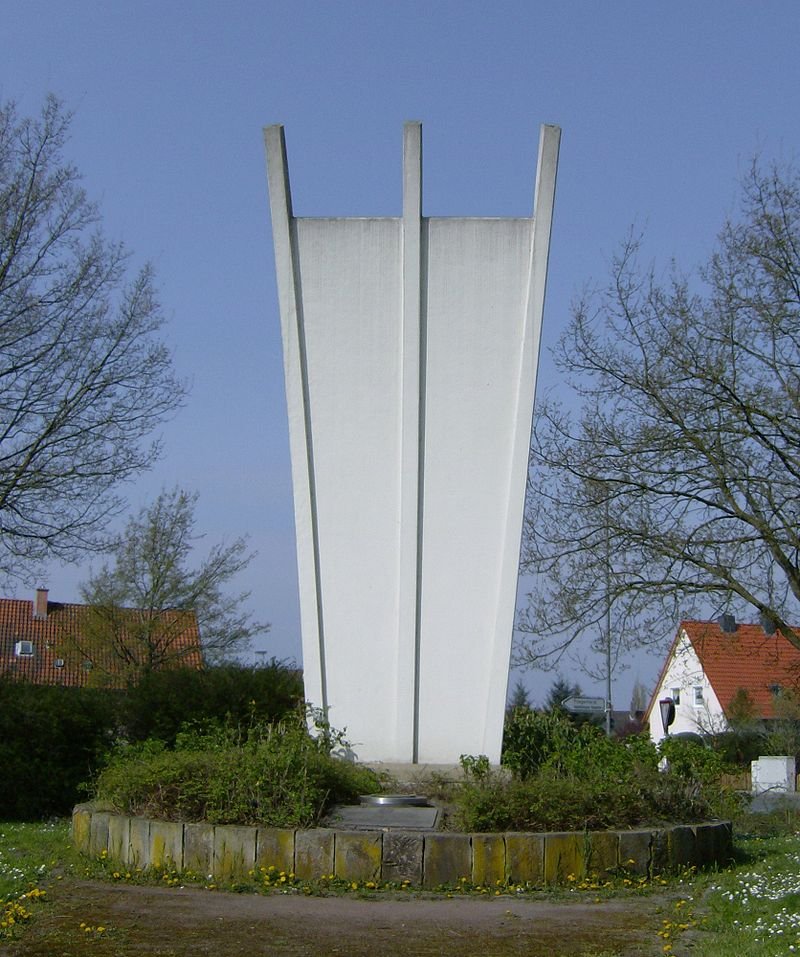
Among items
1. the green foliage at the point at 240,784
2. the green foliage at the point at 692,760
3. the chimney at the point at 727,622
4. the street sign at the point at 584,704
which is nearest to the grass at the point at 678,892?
the green foliage at the point at 240,784

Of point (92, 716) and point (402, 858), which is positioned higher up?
point (92, 716)

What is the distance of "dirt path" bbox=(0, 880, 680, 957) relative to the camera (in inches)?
246

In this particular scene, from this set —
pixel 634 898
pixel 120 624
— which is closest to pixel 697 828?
pixel 634 898

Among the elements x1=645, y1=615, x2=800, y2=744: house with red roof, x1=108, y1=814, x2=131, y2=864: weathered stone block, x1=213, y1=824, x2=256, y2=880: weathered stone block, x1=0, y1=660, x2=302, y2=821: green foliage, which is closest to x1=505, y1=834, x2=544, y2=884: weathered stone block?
x1=213, y1=824, x2=256, y2=880: weathered stone block

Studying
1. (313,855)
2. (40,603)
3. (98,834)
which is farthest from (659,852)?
(40,603)

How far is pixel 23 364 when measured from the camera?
57.2 ft

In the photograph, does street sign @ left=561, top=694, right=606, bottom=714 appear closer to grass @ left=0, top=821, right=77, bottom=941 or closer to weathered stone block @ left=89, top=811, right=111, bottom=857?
grass @ left=0, top=821, right=77, bottom=941

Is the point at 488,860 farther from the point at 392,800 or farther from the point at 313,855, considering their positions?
the point at 392,800

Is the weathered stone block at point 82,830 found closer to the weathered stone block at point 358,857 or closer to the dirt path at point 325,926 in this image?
the dirt path at point 325,926

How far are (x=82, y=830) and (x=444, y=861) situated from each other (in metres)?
3.03

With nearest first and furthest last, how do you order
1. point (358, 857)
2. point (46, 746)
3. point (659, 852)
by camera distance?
1. point (358, 857)
2. point (659, 852)
3. point (46, 746)

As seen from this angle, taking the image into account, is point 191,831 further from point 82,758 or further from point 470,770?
point 82,758

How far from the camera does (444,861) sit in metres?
8.10

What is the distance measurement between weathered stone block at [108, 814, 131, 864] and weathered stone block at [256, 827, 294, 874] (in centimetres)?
112
